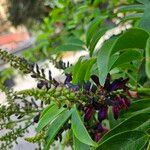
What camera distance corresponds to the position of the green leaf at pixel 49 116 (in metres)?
0.55

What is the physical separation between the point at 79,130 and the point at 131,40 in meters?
0.12

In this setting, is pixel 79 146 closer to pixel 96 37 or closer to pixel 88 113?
pixel 88 113

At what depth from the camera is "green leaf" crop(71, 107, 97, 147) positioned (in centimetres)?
50

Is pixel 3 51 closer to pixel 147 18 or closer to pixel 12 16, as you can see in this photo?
pixel 147 18

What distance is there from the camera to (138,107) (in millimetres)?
560

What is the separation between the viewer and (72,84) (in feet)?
1.80

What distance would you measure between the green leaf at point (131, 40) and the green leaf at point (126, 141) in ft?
0.32

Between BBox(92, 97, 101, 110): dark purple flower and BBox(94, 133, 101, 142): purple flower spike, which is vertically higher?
BBox(92, 97, 101, 110): dark purple flower

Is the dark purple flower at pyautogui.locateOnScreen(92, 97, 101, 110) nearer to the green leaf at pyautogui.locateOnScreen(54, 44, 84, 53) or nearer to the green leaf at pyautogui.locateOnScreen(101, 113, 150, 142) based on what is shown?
the green leaf at pyautogui.locateOnScreen(101, 113, 150, 142)

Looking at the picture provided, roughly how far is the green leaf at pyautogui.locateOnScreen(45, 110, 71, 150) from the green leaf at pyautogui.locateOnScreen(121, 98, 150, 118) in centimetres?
8

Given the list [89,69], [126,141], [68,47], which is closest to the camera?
[126,141]

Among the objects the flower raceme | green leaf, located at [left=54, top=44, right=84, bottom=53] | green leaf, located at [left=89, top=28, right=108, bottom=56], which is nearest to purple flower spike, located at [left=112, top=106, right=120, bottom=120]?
the flower raceme

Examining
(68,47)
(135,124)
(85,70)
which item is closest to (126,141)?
(135,124)

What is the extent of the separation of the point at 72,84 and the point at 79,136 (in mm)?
75
